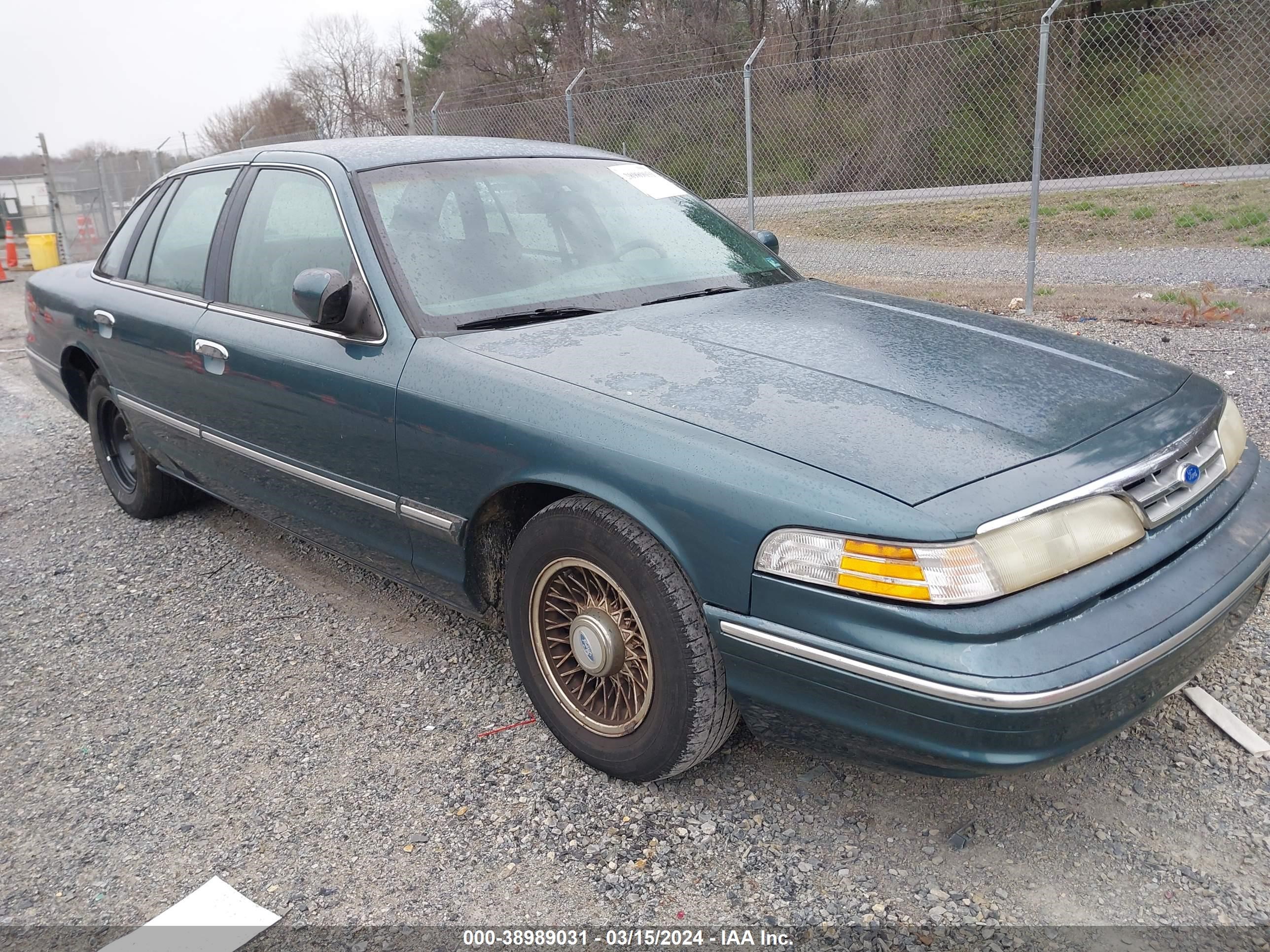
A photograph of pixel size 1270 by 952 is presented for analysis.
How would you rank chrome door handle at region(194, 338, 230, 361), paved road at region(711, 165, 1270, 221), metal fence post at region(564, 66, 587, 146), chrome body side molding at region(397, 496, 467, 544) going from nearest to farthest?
chrome body side molding at region(397, 496, 467, 544), chrome door handle at region(194, 338, 230, 361), metal fence post at region(564, 66, 587, 146), paved road at region(711, 165, 1270, 221)

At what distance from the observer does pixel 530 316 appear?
9.57ft

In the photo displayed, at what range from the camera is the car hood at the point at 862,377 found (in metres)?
2.08

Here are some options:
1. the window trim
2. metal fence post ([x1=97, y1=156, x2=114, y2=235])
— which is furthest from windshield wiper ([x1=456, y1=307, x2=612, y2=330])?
metal fence post ([x1=97, y1=156, x2=114, y2=235])

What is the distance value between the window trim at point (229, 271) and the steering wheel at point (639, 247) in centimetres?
84

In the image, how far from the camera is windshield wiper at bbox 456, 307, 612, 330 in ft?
9.36

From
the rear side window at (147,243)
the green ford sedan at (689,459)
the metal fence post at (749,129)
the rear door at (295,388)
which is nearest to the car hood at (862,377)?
the green ford sedan at (689,459)

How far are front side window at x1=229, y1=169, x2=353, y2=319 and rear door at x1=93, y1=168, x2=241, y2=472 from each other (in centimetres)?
26

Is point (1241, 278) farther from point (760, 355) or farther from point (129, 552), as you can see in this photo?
point (129, 552)

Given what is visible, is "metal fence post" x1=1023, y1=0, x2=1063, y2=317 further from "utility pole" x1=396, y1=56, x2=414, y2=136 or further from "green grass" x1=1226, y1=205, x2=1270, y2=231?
"utility pole" x1=396, y1=56, x2=414, y2=136

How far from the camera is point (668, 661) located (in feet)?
7.40

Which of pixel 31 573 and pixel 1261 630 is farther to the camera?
pixel 31 573

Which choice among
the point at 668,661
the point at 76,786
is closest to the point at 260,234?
the point at 76,786

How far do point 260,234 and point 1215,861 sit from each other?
344cm

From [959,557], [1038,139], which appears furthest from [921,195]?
[959,557]
